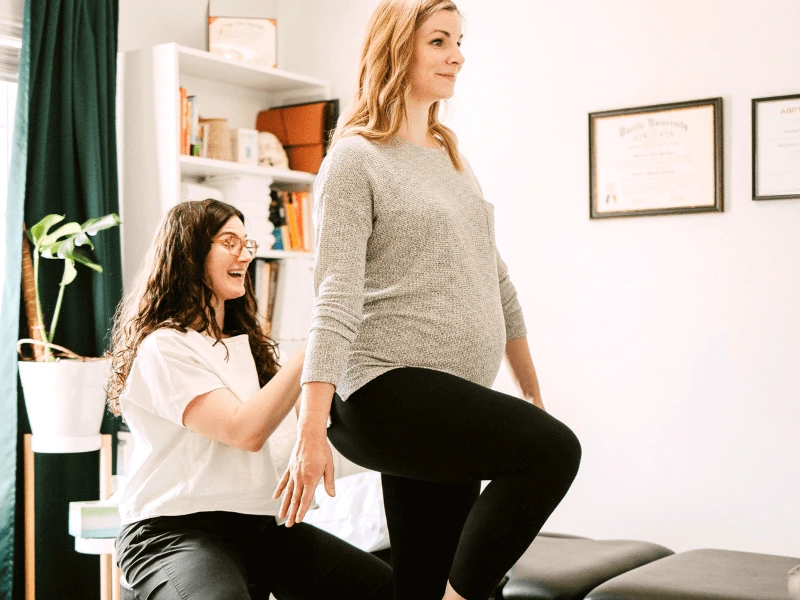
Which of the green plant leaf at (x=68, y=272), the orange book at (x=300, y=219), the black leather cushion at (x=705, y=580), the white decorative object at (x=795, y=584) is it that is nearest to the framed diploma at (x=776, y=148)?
the black leather cushion at (x=705, y=580)

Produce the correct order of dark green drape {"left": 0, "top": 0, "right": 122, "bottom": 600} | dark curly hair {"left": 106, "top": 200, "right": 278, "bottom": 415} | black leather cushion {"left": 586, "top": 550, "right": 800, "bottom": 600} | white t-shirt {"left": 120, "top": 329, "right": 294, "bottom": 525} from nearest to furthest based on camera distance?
white t-shirt {"left": 120, "top": 329, "right": 294, "bottom": 525} < dark curly hair {"left": 106, "top": 200, "right": 278, "bottom": 415} < black leather cushion {"left": 586, "top": 550, "right": 800, "bottom": 600} < dark green drape {"left": 0, "top": 0, "right": 122, "bottom": 600}

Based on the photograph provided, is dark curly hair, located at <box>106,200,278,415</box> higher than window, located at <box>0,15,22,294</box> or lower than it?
lower

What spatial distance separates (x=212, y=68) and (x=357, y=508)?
1722mm

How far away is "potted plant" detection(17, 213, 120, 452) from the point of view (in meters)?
2.57

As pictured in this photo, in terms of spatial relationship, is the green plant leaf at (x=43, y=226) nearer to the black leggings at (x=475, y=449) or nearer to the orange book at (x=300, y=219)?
the orange book at (x=300, y=219)

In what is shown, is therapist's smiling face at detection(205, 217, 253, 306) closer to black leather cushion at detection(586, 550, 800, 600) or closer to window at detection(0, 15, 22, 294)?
black leather cushion at detection(586, 550, 800, 600)

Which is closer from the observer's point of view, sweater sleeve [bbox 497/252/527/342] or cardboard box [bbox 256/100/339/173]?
sweater sleeve [bbox 497/252/527/342]

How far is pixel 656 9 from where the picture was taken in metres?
2.95

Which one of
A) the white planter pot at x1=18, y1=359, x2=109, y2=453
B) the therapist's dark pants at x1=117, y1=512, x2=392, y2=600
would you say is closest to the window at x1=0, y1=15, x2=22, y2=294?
the white planter pot at x1=18, y1=359, x2=109, y2=453

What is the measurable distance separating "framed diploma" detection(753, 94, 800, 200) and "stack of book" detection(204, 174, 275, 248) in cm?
172

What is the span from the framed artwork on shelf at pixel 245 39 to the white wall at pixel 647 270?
16cm

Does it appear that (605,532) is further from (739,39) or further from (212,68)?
(212,68)

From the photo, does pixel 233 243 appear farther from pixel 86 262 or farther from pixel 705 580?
pixel 705 580

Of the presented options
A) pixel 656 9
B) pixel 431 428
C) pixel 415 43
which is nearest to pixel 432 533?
pixel 431 428
